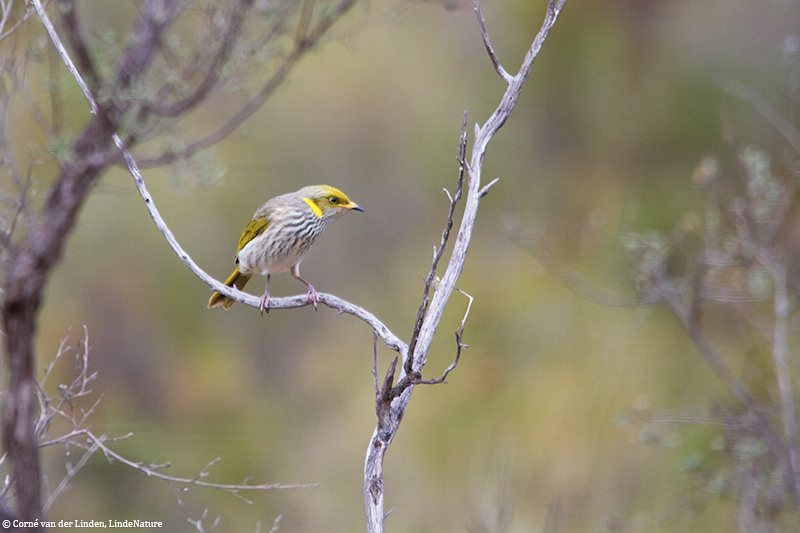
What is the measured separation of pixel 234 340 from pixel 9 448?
12.2 ft

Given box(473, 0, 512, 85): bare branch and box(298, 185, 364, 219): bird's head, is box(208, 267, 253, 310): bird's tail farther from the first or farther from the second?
box(473, 0, 512, 85): bare branch

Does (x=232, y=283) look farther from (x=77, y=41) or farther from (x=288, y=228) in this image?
(x=77, y=41)

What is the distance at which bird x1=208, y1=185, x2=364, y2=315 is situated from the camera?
12.1 feet

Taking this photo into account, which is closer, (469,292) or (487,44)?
(487,44)

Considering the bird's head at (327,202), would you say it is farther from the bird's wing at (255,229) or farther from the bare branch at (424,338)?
the bare branch at (424,338)

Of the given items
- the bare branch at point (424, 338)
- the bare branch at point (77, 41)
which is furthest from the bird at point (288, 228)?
the bare branch at point (424, 338)

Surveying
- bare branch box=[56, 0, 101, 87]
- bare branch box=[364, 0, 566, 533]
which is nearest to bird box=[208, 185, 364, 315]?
bare branch box=[56, 0, 101, 87]

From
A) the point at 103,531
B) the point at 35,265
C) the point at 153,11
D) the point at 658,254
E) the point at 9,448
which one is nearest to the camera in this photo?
the point at 9,448

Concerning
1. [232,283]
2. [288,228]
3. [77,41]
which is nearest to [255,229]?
[288,228]

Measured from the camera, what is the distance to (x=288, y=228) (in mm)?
3680

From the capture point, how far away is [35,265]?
3.22 metres

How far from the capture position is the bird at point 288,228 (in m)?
3.69

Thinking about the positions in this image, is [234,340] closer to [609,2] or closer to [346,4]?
[346,4]

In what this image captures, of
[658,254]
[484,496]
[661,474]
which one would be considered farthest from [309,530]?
[658,254]
